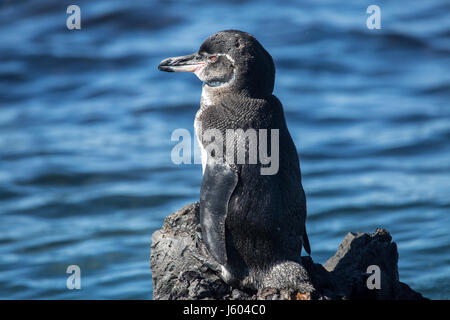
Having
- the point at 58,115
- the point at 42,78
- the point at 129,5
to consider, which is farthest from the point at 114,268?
the point at 129,5

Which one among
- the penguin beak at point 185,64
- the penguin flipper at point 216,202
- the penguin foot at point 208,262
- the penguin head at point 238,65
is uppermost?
the penguin beak at point 185,64

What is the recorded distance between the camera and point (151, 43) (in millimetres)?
20266

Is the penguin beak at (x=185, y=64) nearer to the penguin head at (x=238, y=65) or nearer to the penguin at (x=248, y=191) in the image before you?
the penguin head at (x=238, y=65)

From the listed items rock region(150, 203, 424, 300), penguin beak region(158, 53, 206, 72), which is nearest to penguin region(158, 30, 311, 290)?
rock region(150, 203, 424, 300)

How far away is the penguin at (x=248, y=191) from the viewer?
18.8 feet

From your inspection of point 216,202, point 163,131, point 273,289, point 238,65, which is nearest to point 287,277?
point 273,289

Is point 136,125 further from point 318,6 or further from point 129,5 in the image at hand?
point 318,6

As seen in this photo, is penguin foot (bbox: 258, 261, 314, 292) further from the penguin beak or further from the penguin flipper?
the penguin beak

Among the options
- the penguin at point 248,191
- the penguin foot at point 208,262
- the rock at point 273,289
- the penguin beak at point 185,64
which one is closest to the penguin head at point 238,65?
the penguin at point 248,191

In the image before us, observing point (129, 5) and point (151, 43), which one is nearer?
point (151, 43)

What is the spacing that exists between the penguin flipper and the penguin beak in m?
0.86

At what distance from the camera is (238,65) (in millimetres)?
5875

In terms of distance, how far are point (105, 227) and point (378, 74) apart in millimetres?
8859

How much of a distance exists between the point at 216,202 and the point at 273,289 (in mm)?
762
